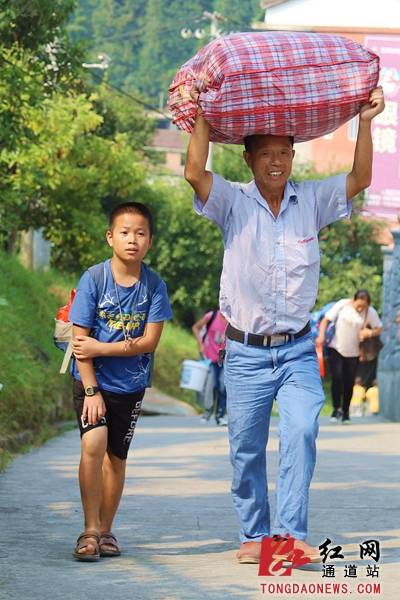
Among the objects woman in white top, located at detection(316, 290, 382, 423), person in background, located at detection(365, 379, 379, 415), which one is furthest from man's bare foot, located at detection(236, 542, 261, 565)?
person in background, located at detection(365, 379, 379, 415)

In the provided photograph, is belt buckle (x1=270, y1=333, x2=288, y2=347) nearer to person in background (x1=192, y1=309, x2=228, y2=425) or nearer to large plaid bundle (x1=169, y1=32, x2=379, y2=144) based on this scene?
large plaid bundle (x1=169, y1=32, x2=379, y2=144)

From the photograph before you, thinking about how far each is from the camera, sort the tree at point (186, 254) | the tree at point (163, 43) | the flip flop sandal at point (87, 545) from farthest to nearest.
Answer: the tree at point (163, 43) → the tree at point (186, 254) → the flip flop sandal at point (87, 545)

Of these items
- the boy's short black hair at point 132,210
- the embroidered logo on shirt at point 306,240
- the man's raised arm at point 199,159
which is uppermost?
the man's raised arm at point 199,159

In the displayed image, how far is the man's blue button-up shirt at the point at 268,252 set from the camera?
6.67 meters

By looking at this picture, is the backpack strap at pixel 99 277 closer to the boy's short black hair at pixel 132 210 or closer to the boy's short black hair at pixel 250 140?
the boy's short black hair at pixel 132 210

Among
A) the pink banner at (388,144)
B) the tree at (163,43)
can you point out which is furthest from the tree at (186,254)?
the tree at (163,43)

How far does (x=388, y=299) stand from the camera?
2097 centimetres

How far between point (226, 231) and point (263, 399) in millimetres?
775

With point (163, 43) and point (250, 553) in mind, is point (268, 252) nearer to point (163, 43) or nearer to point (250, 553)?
point (250, 553)

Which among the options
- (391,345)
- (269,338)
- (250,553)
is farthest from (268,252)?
(391,345)

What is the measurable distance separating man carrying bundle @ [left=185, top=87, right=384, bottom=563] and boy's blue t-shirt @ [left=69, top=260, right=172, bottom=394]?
38cm

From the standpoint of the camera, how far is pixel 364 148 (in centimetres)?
680

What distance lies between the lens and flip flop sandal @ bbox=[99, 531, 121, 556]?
6.95m

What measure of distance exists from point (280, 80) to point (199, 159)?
50 centimetres
